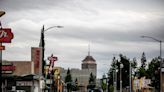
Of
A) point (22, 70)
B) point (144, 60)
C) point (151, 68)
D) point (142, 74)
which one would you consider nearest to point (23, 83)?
point (22, 70)

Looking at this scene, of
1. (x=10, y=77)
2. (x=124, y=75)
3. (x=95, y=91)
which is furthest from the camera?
(x=124, y=75)

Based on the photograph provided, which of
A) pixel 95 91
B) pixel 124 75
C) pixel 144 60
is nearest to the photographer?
pixel 95 91

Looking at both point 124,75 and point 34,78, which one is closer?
point 34,78

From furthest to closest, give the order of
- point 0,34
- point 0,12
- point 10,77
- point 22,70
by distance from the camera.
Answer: point 22,70
point 10,77
point 0,34
point 0,12

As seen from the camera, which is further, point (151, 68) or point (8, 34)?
point (151, 68)

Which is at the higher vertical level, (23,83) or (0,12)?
(0,12)

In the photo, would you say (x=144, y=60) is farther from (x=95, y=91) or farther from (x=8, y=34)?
(x=8, y=34)

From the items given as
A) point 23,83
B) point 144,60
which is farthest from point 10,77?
point 144,60

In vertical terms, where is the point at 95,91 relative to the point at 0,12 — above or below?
below

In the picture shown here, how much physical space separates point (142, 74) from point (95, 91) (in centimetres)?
1271

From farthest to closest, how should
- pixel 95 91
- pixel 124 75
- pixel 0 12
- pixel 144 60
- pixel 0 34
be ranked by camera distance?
pixel 144 60 < pixel 124 75 < pixel 95 91 < pixel 0 34 < pixel 0 12

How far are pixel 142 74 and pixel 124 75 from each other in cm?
1965

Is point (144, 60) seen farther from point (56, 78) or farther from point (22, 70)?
point (22, 70)

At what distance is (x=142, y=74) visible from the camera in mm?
128125
